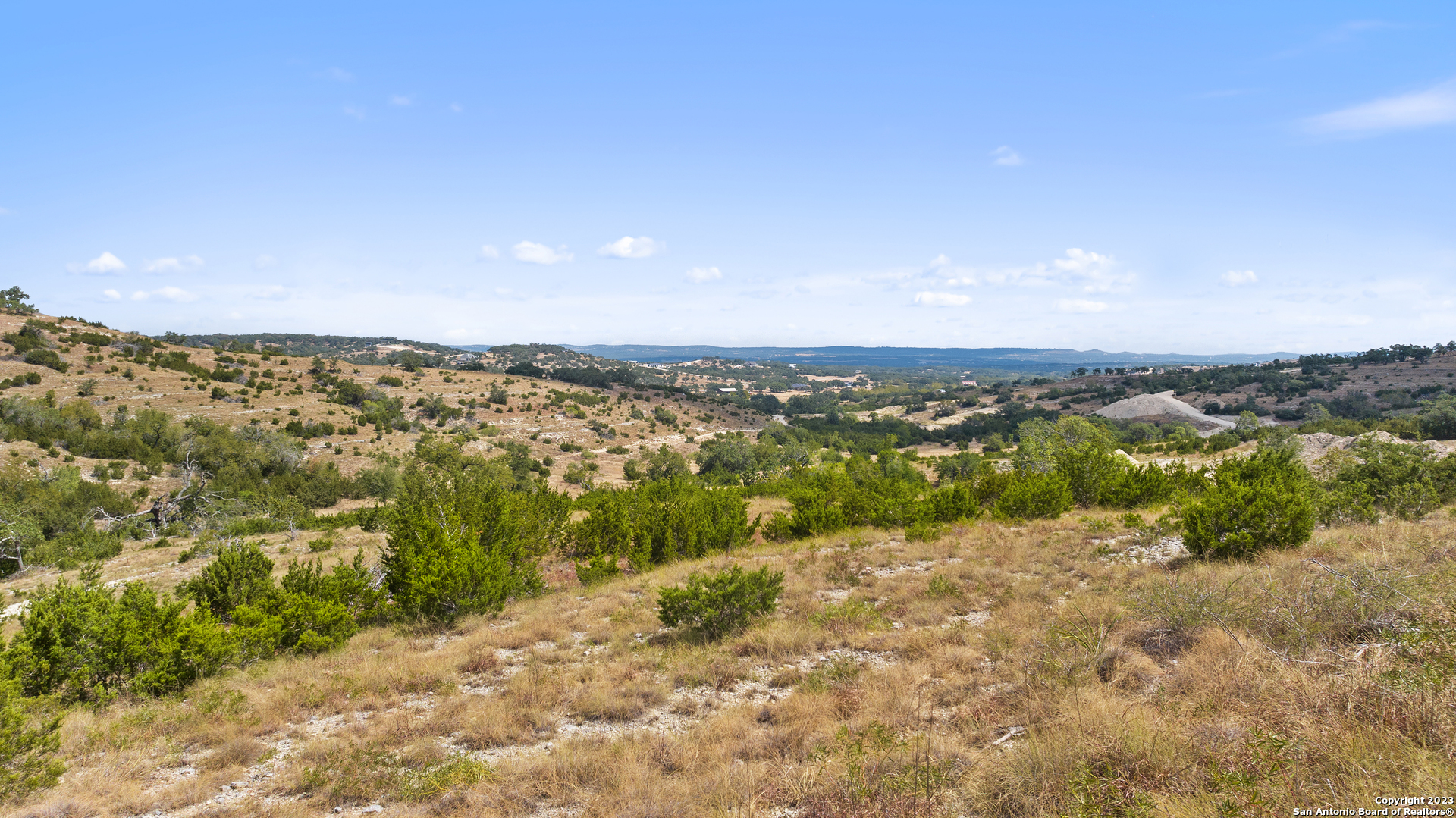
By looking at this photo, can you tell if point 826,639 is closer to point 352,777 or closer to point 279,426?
point 352,777

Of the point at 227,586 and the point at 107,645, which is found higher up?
the point at 107,645

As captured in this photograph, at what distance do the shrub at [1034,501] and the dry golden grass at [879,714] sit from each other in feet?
26.0

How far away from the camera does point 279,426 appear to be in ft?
133

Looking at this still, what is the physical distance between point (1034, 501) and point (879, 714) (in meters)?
14.5

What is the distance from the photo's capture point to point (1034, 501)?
1791cm

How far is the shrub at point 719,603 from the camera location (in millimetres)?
9055

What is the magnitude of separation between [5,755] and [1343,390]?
116250mm

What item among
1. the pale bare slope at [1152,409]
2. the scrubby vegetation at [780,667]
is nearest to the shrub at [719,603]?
the scrubby vegetation at [780,667]

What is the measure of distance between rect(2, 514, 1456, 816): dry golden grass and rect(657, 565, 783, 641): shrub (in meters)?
0.43

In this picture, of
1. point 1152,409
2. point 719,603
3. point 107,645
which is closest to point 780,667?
point 719,603

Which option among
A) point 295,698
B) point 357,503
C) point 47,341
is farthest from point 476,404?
point 295,698

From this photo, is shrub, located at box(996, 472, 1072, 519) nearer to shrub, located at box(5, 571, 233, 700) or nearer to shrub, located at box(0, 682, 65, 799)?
shrub, located at box(5, 571, 233, 700)

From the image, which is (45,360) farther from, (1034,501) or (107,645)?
(1034,501)

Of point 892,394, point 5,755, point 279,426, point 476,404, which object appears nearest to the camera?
point 5,755
